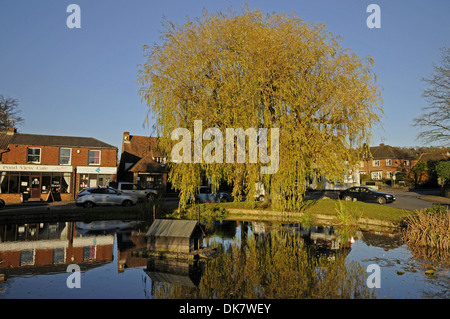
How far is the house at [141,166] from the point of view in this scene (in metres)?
38.4

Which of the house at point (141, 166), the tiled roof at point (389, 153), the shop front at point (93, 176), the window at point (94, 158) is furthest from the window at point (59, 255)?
the tiled roof at point (389, 153)

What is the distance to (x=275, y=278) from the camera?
8.97 meters

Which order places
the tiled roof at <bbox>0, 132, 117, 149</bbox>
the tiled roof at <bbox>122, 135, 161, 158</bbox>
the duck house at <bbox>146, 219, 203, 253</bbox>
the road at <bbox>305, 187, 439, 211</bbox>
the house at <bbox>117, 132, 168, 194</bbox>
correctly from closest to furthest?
the duck house at <bbox>146, 219, 203, 253</bbox>, the road at <bbox>305, 187, 439, 211</bbox>, the tiled roof at <bbox>0, 132, 117, 149</bbox>, the house at <bbox>117, 132, 168, 194</bbox>, the tiled roof at <bbox>122, 135, 161, 158</bbox>

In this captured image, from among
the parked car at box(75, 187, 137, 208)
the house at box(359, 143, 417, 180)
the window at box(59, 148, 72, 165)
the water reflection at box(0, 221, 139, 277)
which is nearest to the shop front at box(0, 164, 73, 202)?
the window at box(59, 148, 72, 165)

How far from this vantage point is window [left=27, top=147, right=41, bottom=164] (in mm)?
35562

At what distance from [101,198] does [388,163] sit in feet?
193

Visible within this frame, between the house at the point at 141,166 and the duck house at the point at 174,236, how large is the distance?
819 inches

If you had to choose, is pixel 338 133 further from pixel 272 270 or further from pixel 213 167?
pixel 272 270

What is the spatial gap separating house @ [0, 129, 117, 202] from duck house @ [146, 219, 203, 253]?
83.0ft

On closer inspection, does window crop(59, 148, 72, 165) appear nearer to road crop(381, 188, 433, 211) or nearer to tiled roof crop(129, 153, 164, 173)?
tiled roof crop(129, 153, 164, 173)

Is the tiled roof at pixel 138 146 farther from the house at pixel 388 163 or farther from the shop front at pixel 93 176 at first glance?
the house at pixel 388 163

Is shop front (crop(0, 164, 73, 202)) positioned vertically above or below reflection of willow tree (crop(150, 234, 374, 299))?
above

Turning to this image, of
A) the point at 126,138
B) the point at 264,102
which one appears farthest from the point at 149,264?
the point at 126,138
